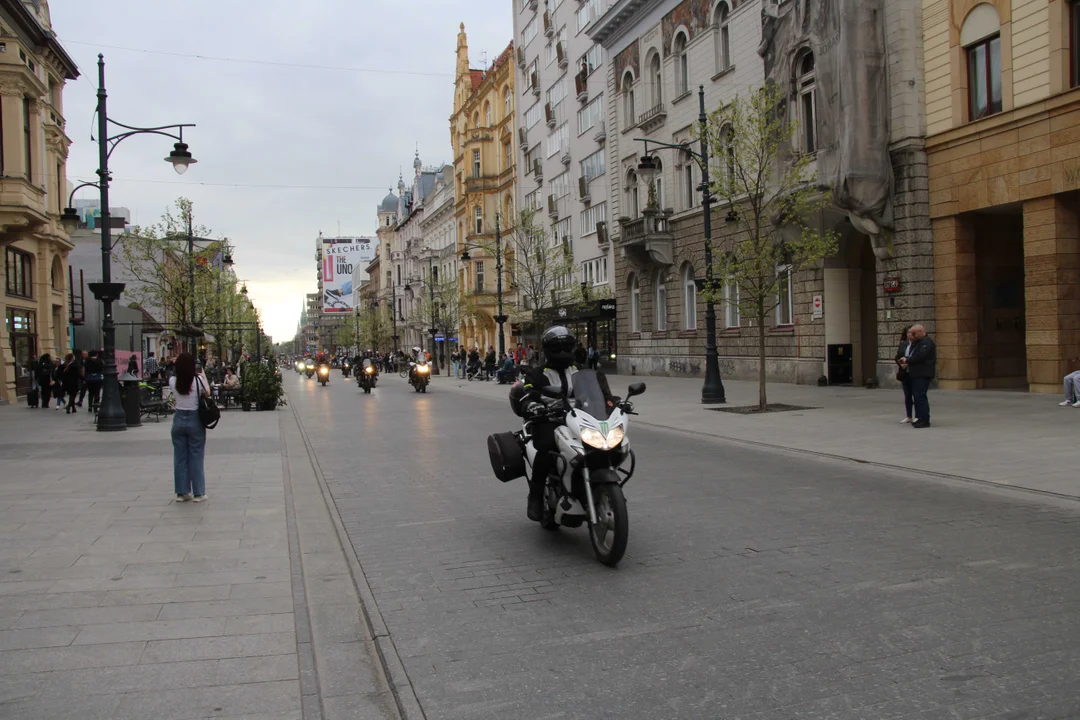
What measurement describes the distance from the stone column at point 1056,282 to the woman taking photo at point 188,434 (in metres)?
16.6

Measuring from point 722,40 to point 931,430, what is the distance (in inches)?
782

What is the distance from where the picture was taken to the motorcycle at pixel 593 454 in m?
5.97

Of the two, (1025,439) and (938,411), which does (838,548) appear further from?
(938,411)

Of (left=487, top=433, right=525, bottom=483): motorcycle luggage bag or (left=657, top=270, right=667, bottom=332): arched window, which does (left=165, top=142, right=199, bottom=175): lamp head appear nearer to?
(left=487, top=433, right=525, bottom=483): motorcycle luggage bag

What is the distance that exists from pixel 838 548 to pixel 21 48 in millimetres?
32814

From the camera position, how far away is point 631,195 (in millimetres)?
37469

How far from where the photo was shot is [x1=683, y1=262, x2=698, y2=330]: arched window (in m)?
32.8

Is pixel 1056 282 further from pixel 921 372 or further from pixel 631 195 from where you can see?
pixel 631 195

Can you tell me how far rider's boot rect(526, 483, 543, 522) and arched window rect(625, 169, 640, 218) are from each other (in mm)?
30610

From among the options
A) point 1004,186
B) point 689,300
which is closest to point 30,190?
point 689,300

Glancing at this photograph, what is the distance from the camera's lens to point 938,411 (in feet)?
53.7

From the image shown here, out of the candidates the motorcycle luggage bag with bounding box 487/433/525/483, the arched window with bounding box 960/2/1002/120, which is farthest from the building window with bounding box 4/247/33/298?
the arched window with bounding box 960/2/1002/120

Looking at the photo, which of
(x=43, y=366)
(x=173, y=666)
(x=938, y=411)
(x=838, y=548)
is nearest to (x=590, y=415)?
(x=838, y=548)

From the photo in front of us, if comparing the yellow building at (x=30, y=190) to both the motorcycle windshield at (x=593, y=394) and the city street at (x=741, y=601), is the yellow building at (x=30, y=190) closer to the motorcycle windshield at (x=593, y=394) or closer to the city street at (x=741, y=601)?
the city street at (x=741, y=601)
